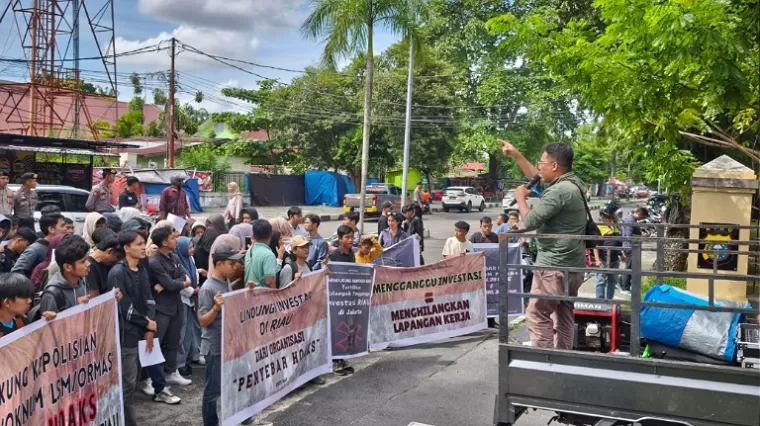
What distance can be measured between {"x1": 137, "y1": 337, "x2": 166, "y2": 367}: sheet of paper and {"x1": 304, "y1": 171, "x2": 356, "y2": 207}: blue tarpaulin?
3518 centimetres

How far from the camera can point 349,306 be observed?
769 cm

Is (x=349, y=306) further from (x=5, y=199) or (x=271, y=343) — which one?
(x=5, y=199)

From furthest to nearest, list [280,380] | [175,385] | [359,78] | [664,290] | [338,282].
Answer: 1. [359,78]
2. [338,282]
3. [175,385]
4. [280,380]
5. [664,290]

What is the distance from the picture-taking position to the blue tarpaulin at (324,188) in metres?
41.0

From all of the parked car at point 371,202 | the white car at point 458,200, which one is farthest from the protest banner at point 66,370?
the white car at point 458,200

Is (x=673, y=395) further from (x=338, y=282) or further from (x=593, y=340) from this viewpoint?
(x=338, y=282)

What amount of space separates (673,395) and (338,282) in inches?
164

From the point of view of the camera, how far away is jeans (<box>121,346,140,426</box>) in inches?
207

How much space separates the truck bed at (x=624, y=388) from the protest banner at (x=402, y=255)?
4.48 metres

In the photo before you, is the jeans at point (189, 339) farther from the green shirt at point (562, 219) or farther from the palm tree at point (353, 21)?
the palm tree at point (353, 21)

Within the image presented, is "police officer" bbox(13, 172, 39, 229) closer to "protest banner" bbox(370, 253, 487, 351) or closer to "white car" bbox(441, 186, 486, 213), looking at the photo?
"protest banner" bbox(370, 253, 487, 351)

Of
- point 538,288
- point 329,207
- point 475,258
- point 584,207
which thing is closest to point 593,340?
point 538,288

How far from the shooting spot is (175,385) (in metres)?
6.83

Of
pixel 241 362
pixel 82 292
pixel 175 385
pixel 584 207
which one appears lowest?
pixel 175 385
